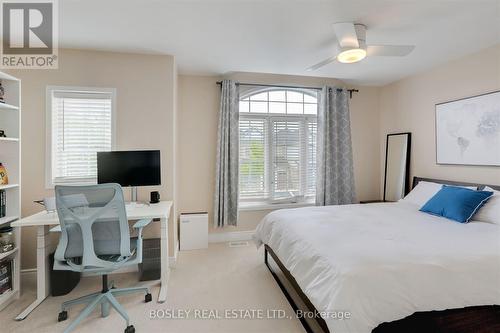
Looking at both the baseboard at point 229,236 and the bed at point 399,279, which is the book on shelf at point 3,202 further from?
the bed at point 399,279

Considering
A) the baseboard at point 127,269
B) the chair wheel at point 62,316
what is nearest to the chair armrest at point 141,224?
the chair wheel at point 62,316

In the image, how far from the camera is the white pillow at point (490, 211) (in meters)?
2.30

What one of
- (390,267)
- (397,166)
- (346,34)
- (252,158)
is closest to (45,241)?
(252,158)

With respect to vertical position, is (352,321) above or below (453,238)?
below

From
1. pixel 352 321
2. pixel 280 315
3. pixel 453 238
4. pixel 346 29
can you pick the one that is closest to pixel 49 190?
pixel 280 315

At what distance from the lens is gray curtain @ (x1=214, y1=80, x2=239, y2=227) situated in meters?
3.62

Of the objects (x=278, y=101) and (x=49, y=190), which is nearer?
(x=49, y=190)

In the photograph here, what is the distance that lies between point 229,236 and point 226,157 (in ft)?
4.20

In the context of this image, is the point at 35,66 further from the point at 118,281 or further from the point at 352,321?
the point at 352,321

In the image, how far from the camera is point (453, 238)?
187 centimetres

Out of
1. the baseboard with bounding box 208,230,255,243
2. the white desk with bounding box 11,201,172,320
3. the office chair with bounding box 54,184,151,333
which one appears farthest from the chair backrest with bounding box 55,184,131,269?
the baseboard with bounding box 208,230,255,243

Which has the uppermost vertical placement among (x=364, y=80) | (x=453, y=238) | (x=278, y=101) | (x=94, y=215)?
(x=364, y=80)

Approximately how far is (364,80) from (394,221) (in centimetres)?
262

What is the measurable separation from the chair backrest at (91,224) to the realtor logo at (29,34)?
157 cm
